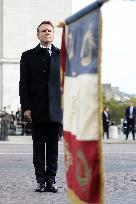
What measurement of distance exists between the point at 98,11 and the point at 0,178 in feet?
18.9

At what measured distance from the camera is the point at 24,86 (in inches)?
299

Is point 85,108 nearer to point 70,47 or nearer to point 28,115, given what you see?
point 70,47

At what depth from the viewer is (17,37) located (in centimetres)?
5416

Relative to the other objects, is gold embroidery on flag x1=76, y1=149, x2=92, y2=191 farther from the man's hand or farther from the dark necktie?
the dark necktie

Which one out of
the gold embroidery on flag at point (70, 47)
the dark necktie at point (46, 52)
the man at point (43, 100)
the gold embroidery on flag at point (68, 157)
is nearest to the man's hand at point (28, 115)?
the man at point (43, 100)

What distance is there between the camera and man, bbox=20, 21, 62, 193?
7.48 metres

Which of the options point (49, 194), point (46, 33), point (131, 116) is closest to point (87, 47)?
point (46, 33)

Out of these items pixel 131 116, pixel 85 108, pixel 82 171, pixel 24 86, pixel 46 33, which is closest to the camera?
pixel 85 108

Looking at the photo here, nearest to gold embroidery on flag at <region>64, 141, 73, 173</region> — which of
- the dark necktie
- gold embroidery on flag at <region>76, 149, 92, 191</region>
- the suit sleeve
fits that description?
gold embroidery on flag at <region>76, 149, 92, 191</region>

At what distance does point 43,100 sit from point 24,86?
0.26 meters

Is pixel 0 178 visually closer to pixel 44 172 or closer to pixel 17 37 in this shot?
pixel 44 172

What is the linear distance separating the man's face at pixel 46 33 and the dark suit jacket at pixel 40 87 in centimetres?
24

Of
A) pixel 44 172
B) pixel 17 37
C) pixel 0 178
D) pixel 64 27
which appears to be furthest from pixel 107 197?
pixel 17 37

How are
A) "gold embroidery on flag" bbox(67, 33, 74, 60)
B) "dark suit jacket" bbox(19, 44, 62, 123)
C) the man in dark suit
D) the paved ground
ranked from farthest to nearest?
the man in dark suit, "dark suit jacket" bbox(19, 44, 62, 123), the paved ground, "gold embroidery on flag" bbox(67, 33, 74, 60)
